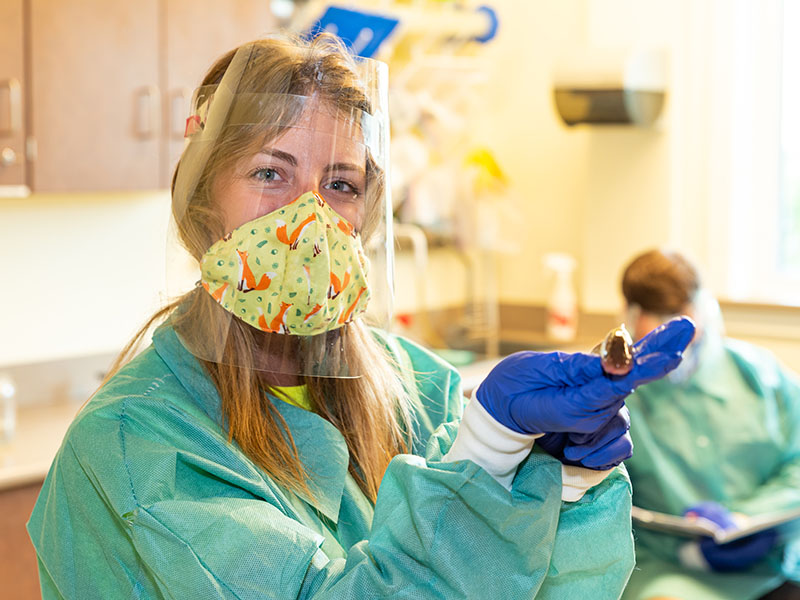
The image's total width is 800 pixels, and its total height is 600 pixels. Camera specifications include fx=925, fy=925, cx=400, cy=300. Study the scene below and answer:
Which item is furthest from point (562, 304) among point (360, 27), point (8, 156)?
point (8, 156)

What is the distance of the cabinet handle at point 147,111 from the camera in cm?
202

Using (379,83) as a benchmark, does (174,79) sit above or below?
above

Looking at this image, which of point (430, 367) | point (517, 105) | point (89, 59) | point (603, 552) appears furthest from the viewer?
point (517, 105)

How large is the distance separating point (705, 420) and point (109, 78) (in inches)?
63.7

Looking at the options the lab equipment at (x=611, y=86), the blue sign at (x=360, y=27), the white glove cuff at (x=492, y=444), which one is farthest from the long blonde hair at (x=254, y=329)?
the lab equipment at (x=611, y=86)

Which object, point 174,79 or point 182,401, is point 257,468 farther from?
point 174,79

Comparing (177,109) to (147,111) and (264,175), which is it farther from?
(264,175)

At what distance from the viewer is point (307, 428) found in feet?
3.16

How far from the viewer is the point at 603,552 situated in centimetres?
81

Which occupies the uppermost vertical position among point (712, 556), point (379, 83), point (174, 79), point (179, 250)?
point (174, 79)

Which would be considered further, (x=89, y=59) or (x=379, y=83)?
(x=89, y=59)

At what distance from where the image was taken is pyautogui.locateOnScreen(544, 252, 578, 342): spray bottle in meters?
3.13

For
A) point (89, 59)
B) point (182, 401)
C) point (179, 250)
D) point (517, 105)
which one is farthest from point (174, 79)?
point (517, 105)

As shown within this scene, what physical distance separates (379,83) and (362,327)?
0.26 meters
